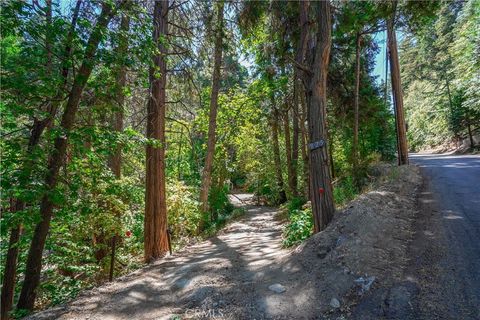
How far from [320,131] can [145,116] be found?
4.06 metres

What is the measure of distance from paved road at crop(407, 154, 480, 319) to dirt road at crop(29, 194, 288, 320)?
66.8 inches

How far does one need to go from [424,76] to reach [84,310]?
44865mm

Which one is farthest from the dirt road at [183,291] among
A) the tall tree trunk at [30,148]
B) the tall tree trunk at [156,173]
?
the tall tree trunk at [30,148]

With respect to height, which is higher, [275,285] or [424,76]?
[424,76]

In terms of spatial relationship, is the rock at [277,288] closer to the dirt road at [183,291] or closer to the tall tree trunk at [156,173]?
Result: the dirt road at [183,291]

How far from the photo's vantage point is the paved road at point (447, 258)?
Answer: 8.95 feet

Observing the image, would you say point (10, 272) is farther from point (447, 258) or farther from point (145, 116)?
point (447, 258)

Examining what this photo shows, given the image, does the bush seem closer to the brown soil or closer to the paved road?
the brown soil

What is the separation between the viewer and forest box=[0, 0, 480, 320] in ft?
13.1

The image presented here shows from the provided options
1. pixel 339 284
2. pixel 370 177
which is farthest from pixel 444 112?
pixel 339 284

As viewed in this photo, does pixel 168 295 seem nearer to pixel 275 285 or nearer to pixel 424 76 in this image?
pixel 275 285

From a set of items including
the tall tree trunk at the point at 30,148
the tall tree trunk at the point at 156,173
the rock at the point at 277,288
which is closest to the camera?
the rock at the point at 277,288

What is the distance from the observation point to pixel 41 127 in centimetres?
470

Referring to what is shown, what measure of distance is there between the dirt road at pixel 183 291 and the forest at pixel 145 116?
3.64 feet
